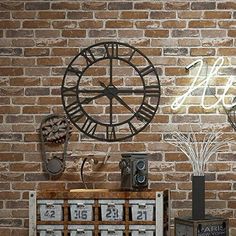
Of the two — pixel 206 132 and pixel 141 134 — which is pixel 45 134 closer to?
pixel 141 134

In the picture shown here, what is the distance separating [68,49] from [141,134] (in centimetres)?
100

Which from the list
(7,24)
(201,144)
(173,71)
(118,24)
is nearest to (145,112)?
(173,71)

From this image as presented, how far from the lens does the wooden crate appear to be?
15.4 ft

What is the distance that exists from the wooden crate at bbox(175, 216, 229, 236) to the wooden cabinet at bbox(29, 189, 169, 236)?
0.69ft

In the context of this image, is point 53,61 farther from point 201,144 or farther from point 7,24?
point 201,144

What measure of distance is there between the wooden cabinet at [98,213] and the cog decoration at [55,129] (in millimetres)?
616

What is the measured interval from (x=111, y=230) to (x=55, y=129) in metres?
1.05

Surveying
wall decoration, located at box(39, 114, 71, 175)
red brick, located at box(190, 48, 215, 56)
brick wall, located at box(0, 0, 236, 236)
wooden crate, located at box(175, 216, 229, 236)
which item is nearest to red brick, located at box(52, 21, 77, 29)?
brick wall, located at box(0, 0, 236, 236)

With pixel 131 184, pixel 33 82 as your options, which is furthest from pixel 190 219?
pixel 33 82

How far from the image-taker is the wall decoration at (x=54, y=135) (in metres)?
5.15

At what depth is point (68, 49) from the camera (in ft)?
17.3

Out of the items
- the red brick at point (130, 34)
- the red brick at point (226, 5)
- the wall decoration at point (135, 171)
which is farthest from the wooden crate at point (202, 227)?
the red brick at point (226, 5)

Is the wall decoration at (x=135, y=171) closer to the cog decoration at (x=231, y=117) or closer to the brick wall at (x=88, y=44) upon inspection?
the brick wall at (x=88, y=44)

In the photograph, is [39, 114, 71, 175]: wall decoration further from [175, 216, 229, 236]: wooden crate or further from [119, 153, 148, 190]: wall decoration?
[175, 216, 229, 236]: wooden crate
